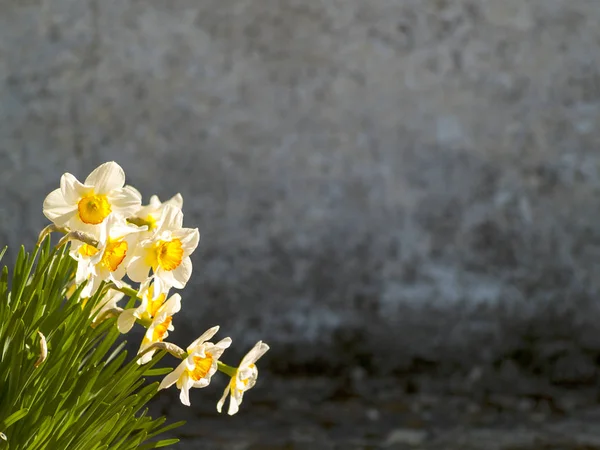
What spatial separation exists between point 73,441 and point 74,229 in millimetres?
160

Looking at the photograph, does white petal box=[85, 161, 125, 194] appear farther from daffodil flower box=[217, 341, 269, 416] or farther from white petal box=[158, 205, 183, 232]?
daffodil flower box=[217, 341, 269, 416]

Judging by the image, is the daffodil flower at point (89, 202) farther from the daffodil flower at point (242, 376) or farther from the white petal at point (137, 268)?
the daffodil flower at point (242, 376)

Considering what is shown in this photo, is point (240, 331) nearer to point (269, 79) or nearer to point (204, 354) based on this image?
point (269, 79)

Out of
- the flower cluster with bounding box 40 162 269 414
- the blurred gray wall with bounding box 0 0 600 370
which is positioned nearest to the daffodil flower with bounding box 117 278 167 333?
the flower cluster with bounding box 40 162 269 414

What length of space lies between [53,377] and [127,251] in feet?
0.36

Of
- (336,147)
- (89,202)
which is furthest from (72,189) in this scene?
(336,147)

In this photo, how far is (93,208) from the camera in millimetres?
695

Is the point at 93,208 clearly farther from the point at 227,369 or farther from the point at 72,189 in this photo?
the point at 227,369

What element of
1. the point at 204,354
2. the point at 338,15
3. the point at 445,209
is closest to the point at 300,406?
the point at 445,209

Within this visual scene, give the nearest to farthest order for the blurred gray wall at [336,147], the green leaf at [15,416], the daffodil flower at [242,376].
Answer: the green leaf at [15,416] < the daffodil flower at [242,376] < the blurred gray wall at [336,147]

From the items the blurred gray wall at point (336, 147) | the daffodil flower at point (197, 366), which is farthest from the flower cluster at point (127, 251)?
the blurred gray wall at point (336, 147)

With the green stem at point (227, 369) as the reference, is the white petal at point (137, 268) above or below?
above

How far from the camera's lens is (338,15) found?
149 inches

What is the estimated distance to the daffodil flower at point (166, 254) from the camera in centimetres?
70
